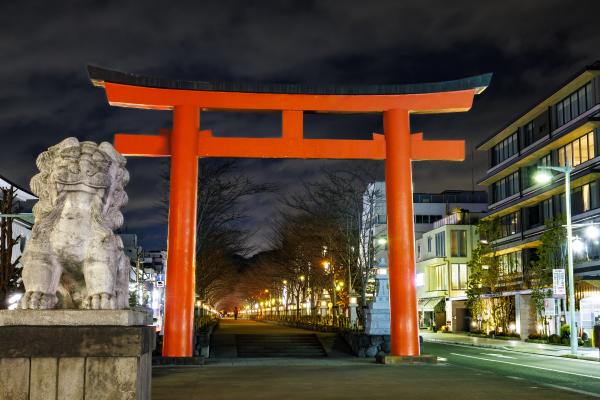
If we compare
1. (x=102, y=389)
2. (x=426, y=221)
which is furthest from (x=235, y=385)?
(x=426, y=221)

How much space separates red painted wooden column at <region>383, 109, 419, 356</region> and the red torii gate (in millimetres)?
32

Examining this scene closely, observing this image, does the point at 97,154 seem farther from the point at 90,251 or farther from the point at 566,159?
the point at 566,159

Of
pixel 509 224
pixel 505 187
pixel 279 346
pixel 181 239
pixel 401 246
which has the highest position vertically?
pixel 505 187

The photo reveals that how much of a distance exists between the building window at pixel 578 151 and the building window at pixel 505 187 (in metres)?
8.50

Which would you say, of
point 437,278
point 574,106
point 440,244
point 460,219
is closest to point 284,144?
point 574,106

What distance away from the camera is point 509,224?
188ft

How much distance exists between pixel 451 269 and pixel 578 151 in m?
24.1

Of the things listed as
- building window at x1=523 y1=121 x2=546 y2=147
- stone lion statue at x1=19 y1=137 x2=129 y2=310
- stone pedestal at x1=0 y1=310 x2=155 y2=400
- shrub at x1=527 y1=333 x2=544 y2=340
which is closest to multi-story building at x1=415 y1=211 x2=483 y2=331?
building window at x1=523 y1=121 x2=546 y2=147

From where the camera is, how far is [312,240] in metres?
46.4

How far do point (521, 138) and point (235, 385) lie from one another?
45.6 metres

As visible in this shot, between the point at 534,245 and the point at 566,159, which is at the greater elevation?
the point at 566,159

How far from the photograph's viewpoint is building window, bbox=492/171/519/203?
56.3m

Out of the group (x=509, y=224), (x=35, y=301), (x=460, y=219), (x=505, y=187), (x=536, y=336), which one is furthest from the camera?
(x=460, y=219)

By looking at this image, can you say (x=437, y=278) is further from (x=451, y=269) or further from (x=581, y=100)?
(x=581, y=100)
